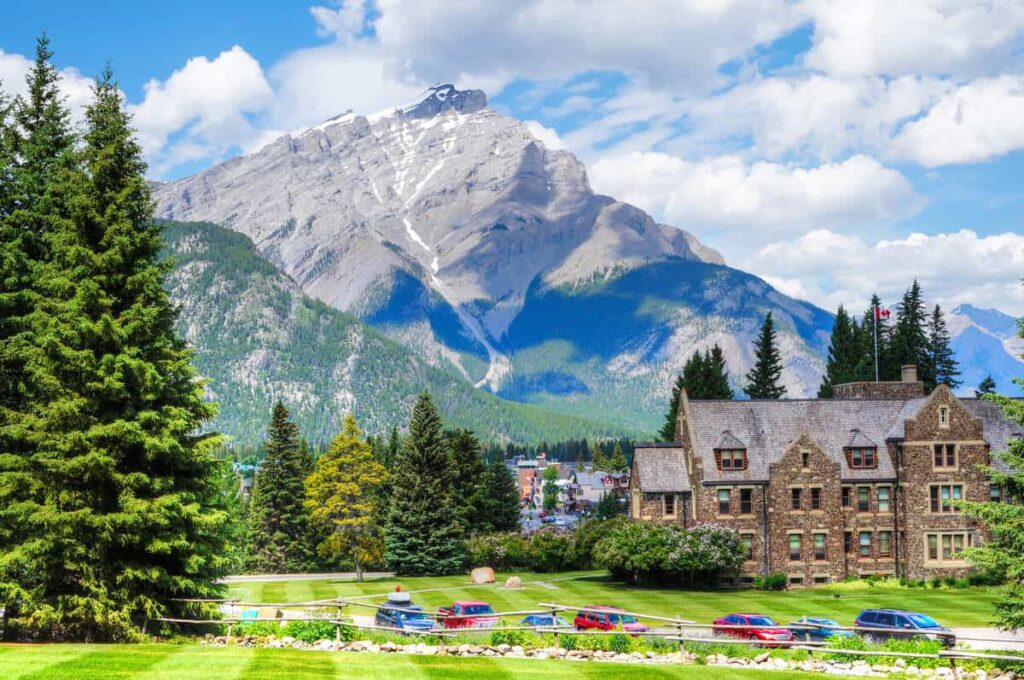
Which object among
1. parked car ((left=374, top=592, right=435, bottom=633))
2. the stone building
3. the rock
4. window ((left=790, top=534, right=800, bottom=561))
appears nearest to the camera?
parked car ((left=374, top=592, right=435, bottom=633))

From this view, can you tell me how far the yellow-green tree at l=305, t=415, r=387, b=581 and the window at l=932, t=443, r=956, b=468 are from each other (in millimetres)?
45721

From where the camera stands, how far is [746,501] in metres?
71.0

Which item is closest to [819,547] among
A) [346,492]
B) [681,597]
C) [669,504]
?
[669,504]

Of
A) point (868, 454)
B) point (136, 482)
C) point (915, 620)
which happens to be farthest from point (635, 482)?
point (136, 482)

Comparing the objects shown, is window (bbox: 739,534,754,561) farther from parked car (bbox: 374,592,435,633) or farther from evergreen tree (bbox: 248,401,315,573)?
evergreen tree (bbox: 248,401,315,573)

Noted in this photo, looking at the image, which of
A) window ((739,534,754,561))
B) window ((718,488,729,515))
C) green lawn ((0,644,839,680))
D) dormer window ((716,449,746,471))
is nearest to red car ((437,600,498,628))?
green lawn ((0,644,839,680))

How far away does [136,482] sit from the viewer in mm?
34188

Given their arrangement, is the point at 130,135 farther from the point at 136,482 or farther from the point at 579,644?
the point at 579,644

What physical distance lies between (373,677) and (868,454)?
54.2 m

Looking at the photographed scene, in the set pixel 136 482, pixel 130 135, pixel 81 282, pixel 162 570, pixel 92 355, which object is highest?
pixel 130 135

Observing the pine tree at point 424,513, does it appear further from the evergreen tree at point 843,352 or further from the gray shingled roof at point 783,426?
the evergreen tree at point 843,352

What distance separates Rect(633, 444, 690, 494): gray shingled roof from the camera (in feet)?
239

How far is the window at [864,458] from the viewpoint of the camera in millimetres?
71562

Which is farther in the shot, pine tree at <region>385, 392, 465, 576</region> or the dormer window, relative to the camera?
pine tree at <region>385, 392, 465, 576</region>
